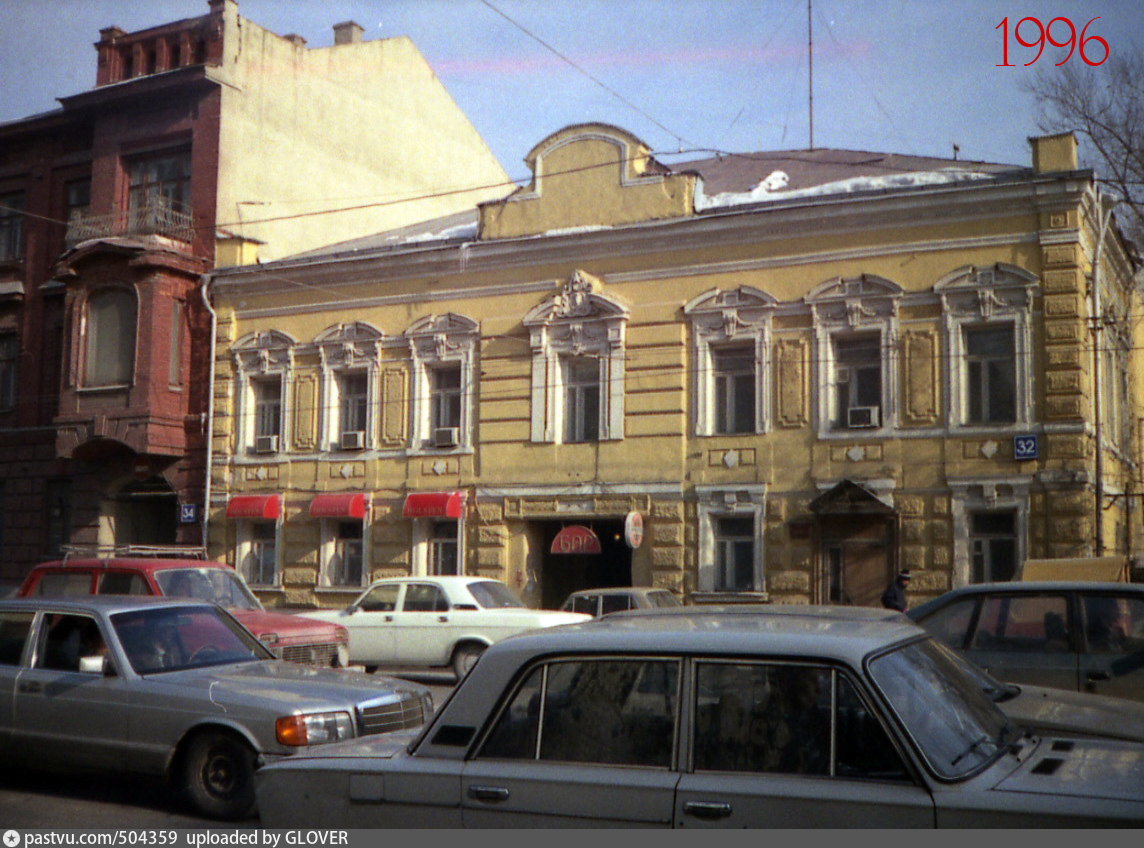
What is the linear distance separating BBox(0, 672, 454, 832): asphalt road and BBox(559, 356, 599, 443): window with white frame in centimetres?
1439

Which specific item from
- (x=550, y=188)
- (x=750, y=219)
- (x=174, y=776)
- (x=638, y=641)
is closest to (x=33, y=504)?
(x=550, y=188)

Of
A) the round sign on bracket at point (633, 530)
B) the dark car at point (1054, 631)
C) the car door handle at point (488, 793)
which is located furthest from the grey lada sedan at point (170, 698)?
the round sign on bracket at point (633, 530)

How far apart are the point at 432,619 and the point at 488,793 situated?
1214cm

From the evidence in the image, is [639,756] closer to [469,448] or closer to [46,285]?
[469,448]

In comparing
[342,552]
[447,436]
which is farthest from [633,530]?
[342,552]

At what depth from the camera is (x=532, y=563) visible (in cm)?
2250

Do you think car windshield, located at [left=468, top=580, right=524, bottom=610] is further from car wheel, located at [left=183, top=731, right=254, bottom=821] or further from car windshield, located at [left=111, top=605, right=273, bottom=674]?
car wheel, located at [left=183, top=731, right=254, bottom=821]

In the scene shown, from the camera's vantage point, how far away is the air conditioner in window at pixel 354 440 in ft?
79.2

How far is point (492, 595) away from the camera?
16.5 meters

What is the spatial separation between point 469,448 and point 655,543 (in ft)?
14.9

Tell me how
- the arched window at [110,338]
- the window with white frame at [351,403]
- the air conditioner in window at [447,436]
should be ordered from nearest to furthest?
1. the air conditioner in window at [447,436]
2. the window with white frame at [351,403]
3. the arched window at [110,338]

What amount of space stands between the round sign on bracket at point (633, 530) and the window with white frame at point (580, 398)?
6.65 feet

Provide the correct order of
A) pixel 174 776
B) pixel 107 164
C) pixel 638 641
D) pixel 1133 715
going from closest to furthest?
1. pixel 638 641
2. pixel 1133 715
3. pixel 174 776
4. pixel 107 164

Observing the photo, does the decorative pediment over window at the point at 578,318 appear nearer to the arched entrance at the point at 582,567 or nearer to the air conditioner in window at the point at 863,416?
the arched entrance at the point at 582,567
